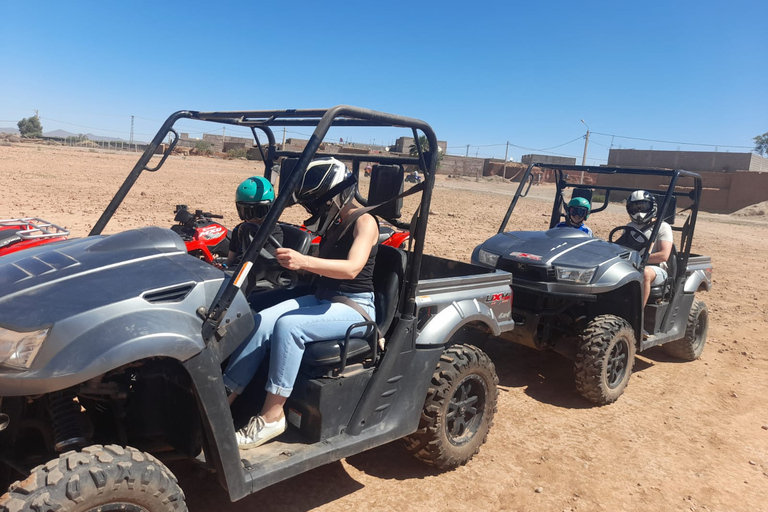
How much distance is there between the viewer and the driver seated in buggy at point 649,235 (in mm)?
5770

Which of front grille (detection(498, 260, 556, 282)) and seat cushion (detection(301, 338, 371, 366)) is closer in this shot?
seat cushion (detection(301, 338, 371, 366))

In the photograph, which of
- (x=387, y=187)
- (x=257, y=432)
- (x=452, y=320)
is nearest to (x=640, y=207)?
(x=452, y=320)

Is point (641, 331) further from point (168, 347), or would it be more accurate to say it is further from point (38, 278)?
point (38, 278)

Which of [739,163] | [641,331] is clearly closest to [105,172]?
[641,331]

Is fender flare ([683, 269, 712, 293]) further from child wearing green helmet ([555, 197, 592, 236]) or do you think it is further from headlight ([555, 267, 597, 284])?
headlight ([555, 267, 597, 284])

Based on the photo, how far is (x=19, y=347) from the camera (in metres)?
2.05

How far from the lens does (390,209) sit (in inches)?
130

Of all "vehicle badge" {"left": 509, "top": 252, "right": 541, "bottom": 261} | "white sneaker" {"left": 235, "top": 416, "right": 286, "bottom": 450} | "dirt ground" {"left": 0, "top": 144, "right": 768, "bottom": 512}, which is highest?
"vehicle badge" {"left": 509, "top": 252, "right": 541, "bottom": 261}

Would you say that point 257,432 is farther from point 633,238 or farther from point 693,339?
point 693,339

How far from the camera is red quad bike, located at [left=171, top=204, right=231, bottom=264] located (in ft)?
19.7

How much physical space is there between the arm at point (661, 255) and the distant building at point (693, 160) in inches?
1527

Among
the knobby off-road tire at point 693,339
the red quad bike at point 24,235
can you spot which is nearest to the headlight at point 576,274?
the knobby off-road tire at point 693,339

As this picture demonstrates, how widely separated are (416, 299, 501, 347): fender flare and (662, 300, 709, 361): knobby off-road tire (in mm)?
3515

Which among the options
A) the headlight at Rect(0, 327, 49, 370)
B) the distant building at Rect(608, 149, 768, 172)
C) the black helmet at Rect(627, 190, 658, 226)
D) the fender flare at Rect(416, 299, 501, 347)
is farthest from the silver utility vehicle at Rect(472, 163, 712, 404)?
the distant building at Rect(608, 149, 768, 172)
